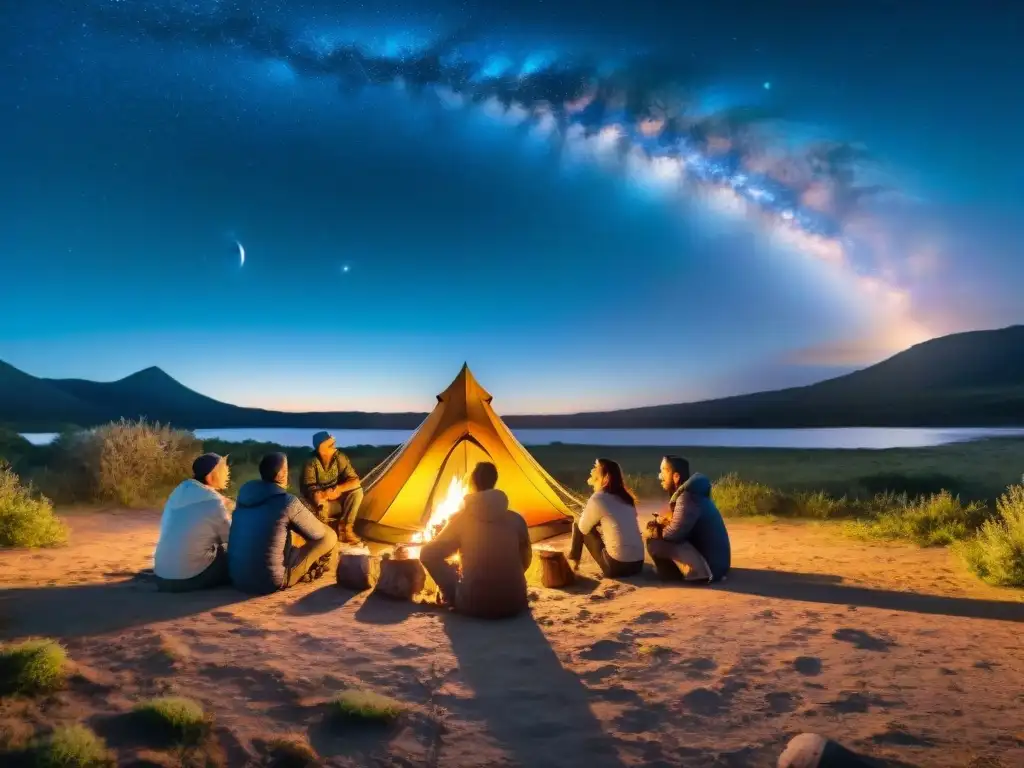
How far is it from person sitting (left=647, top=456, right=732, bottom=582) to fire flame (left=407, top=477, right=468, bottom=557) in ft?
7.90

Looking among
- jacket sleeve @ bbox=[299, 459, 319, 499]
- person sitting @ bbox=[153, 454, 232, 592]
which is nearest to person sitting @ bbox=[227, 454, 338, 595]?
person sitting @ bbox=[153, 454, 232, 592]

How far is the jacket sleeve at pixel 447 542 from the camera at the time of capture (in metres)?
5.83

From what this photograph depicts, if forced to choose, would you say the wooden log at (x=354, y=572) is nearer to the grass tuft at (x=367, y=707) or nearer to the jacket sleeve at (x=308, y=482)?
the jacket sleeve at (x=308, y=482)

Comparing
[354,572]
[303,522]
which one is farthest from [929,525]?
[303,522]

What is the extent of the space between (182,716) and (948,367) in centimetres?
11574

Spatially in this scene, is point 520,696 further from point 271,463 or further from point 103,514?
point 103,514

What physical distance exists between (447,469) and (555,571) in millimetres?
3267

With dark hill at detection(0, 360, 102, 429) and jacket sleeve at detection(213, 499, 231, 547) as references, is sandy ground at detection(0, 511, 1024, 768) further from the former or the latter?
dark hill at detection(0, 360, 102, 429)

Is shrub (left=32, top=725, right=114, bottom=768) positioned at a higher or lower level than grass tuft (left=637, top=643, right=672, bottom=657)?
higher

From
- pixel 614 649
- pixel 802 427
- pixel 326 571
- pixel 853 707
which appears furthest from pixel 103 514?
pixel 802 427

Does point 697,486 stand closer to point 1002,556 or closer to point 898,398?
point 1002,556

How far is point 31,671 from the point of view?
13.1 feet

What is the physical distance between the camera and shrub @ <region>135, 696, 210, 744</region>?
11.4 ft

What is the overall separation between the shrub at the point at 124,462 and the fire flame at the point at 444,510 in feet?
24.1
